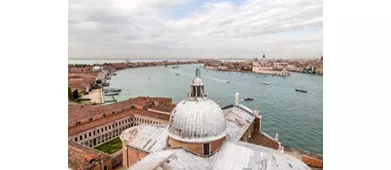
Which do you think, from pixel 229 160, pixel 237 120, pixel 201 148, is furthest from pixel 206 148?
pixel 237 120

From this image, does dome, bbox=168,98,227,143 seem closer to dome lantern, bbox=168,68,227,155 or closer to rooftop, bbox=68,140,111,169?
dome lantern, bbox=168,68,227,155

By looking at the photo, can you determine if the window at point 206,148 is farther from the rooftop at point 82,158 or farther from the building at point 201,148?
the rooftop at point 82,158

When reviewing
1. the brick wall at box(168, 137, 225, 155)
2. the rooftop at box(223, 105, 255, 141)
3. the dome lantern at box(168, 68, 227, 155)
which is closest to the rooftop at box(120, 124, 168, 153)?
the brick wall at box(168, 137, 225, 155)

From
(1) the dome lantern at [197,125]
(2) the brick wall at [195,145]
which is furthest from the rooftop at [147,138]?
(1) the dome lantern at [197,125]

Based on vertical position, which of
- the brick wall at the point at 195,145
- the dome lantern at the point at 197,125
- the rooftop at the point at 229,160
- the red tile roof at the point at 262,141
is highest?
the dome lantern at the point at 197,125

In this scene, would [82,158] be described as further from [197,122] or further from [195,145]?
[197,122]
